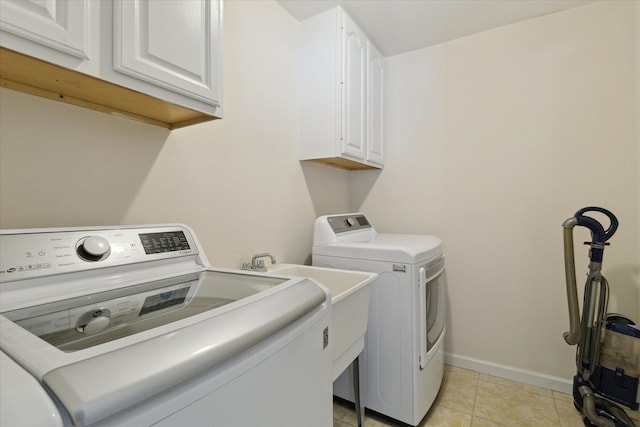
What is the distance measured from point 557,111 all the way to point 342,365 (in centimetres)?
208

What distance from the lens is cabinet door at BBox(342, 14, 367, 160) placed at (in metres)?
1.92

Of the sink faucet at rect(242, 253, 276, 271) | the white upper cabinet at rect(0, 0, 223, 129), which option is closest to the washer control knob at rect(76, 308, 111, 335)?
the white upper cabinet at rect(0, 0, 223, 129)

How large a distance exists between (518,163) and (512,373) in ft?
4.79

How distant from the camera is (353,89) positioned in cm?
203

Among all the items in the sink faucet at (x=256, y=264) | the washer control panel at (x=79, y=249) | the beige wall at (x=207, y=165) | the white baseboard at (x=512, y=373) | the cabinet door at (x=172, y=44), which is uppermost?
the cabinet door at (x=172, y=44)

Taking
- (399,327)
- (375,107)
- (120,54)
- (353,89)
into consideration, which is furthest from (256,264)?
(375,107)

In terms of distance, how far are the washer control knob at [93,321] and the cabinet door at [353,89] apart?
1.52 metres

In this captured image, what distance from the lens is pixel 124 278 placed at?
0.89m

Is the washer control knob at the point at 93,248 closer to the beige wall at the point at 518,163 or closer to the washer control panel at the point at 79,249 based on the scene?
the washer control panel at the point at 79,249

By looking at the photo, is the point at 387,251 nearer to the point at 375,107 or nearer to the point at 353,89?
the point at 353,89

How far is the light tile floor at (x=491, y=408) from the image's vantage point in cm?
168

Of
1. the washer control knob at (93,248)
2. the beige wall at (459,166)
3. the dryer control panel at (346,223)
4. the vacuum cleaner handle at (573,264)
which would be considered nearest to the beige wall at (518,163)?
the beige wall at (459,166)

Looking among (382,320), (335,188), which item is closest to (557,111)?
(335,188)

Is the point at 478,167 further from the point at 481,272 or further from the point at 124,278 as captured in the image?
the point at 124,278
